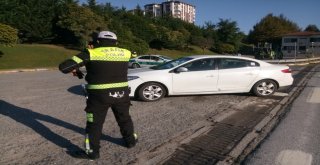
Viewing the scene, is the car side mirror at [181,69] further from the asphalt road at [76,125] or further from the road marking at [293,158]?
the road marking at [293,158]

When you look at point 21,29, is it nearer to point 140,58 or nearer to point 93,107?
point 140,58

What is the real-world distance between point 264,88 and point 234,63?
3.97 feet

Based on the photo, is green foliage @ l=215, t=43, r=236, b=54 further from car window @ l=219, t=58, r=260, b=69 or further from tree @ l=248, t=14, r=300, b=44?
car window @ l=219, t=58, r=260, b=69

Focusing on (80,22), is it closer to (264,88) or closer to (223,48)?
(264,88)

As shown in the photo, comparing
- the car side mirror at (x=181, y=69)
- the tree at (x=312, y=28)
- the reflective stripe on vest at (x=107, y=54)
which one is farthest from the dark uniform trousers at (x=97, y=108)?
the tree at (x=312, y=28)

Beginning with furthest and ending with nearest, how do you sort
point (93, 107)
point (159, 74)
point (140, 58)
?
point (140, 58)
point (159, 74)
point (93, 107)

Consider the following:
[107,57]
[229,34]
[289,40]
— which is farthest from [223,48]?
[107,57]

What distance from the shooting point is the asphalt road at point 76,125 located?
197 inches

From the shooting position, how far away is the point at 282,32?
344ft

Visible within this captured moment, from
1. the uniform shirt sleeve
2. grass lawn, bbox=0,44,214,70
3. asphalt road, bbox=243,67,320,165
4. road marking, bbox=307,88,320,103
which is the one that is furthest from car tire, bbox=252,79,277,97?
grass lawn, bbox=0,44,214,70

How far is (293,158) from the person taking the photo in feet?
16.1

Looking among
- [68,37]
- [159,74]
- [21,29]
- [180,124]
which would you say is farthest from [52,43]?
[180,124]

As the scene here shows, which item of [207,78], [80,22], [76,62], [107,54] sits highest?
[80,22]

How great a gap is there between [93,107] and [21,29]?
40.5 metres
